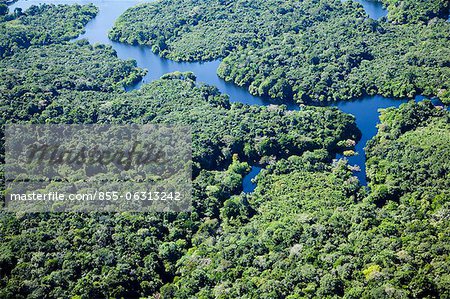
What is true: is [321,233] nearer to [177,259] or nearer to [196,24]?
[177,259]

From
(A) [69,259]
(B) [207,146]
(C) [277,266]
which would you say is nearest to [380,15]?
(B) [207,146]

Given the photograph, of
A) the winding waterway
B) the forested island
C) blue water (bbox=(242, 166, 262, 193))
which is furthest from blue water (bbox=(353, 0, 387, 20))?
Answer: blue water (bbox=(242, 166, 262, 193))

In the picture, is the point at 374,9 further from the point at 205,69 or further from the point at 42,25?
the point at 42,25

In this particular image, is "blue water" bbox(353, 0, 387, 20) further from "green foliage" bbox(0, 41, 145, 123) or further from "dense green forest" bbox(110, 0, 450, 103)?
"green foliage" bbox(0, 41, 145, 123)

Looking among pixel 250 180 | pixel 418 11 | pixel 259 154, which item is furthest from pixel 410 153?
pixel 418 11

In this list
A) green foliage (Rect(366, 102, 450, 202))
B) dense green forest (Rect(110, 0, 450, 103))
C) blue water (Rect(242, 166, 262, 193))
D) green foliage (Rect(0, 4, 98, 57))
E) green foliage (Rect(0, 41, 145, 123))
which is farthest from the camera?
green foliage (Rect(0, 4, 98, 57))

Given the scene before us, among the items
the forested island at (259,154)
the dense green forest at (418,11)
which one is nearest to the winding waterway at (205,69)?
the forested island at (259,154)
